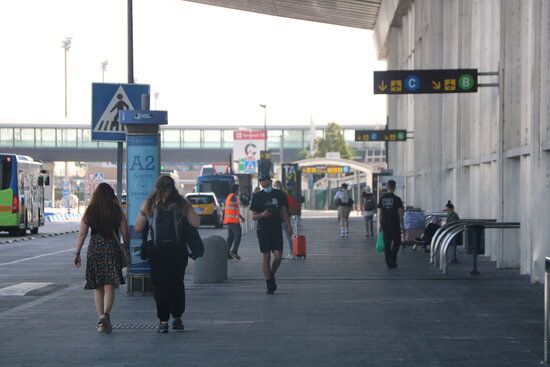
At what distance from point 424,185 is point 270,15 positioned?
24610mm

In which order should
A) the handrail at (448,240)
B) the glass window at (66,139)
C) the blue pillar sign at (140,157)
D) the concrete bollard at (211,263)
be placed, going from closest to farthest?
the blue pillar sign at (140,157) < the concrete bollard at (211,263) < the handrail at (448,240) < the glass window at (66,139)

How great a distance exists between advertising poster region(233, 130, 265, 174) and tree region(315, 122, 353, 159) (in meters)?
26.1

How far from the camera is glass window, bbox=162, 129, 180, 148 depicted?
381 ft

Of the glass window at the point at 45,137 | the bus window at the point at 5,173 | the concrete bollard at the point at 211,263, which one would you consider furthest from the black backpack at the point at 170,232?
the glass window at the point at 45,137

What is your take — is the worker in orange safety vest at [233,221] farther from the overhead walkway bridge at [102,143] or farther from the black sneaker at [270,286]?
the overhead walkway bridge at [102,143]

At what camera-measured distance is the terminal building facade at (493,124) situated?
2092 cm

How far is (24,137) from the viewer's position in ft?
363

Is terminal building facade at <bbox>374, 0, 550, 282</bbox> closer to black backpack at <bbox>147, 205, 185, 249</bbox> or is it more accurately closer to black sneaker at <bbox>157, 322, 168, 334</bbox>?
black backpack at <bbox>147, 205, 185, 249</bbox>

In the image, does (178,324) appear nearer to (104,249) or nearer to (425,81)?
(104,249)

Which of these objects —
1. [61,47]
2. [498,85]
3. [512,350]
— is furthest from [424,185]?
[61,47]

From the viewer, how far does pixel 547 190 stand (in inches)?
809

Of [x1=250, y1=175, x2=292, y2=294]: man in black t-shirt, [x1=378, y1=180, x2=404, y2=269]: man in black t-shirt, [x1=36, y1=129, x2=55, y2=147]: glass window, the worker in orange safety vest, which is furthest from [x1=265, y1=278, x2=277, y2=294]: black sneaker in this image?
[x1=36, y1=129, x2=55, y2=147]: glass window

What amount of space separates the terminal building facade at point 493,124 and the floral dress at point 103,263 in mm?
8946

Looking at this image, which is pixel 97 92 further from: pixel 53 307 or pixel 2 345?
pixel 2 345
